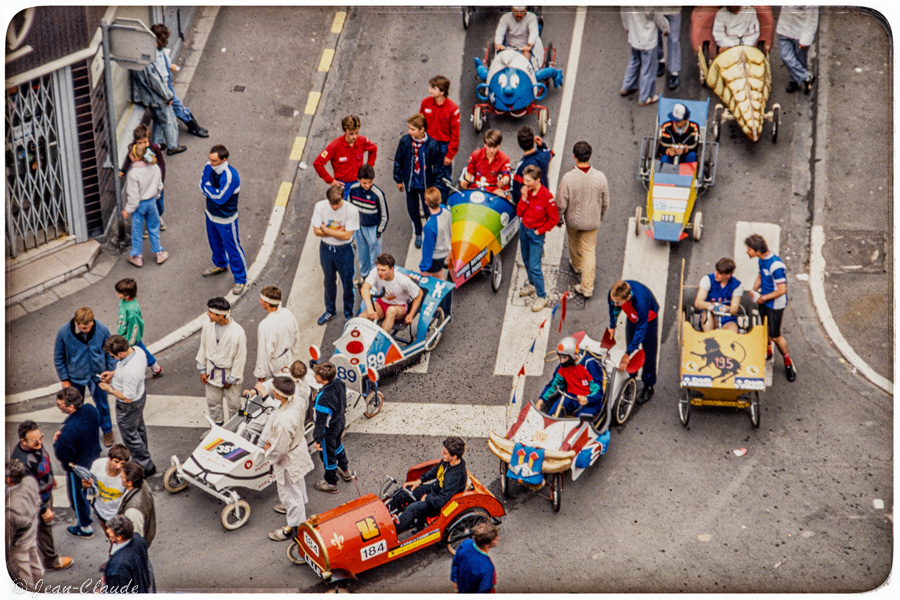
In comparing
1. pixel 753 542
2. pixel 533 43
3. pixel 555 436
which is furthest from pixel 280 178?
pixel 753 542

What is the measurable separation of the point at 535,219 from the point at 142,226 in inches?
205

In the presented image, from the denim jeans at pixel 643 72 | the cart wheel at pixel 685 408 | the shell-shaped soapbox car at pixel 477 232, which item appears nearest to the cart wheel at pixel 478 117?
the shell-shaped soapbox car at pixel 477 232

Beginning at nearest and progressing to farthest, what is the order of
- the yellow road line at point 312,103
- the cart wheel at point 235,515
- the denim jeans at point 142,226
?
the cart wheel at point 235,515, the denim jeans at point 142,226, the yellow road line at point 312,103

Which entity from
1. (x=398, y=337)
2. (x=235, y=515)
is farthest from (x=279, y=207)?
(x=235, y=515)

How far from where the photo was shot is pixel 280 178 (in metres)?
18.0

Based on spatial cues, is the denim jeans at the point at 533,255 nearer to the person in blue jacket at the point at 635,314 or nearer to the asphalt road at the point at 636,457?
the asphalt road at the point at 636,457

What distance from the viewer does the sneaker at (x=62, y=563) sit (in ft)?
41.3

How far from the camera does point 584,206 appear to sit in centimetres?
1570

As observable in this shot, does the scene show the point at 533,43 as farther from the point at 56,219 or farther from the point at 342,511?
the point at 342,511

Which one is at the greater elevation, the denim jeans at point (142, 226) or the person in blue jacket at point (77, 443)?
the denim jeans at point (142, 226)

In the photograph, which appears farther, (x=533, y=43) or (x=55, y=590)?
(x=533, y=43)

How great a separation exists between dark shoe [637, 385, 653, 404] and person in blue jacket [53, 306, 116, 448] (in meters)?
6.04

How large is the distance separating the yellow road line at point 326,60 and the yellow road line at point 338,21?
1.66 feet

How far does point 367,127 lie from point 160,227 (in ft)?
11.3
